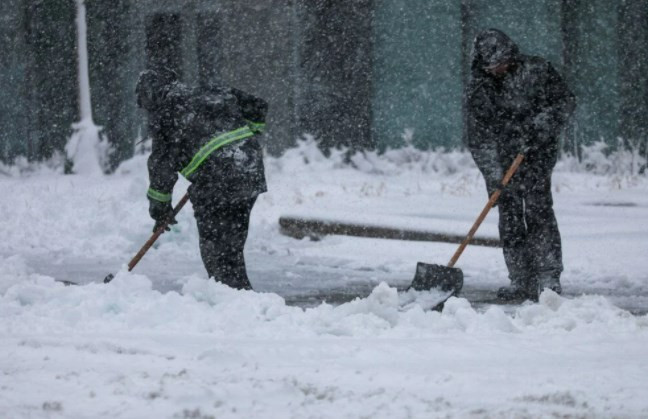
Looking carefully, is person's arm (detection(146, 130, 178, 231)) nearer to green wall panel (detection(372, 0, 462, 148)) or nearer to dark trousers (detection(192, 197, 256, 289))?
dark trousers (detection(192, 197, 256, 289))

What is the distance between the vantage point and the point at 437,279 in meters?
6.86

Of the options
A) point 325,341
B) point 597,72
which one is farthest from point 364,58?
point 325,341

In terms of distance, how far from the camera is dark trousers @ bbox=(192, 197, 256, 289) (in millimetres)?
7051

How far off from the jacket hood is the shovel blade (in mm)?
1381

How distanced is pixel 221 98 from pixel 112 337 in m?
2.20

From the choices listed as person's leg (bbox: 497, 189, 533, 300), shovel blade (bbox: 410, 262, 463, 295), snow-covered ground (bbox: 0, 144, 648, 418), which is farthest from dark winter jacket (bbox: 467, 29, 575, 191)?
snow-covered ground (bbox: 0, 144, 648, 418)

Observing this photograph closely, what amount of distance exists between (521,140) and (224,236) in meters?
2.01

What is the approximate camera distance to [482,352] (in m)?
4.94

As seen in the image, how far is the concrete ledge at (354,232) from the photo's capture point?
9.66 meters

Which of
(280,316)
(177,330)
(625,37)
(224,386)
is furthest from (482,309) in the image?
(625,37)

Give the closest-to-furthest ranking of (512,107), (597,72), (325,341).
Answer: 1. (325,341)
2. (512,107)
3. (597,72)

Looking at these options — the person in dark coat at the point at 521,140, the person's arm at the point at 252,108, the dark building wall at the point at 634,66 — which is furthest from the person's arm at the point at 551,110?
the dark building wall at the point at 634,66

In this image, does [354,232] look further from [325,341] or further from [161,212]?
[325,341]

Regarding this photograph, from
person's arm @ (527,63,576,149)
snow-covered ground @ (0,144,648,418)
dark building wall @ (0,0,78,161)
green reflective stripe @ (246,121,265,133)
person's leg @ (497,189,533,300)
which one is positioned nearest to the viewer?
snow-covered ground @ (0,144,648,418)
